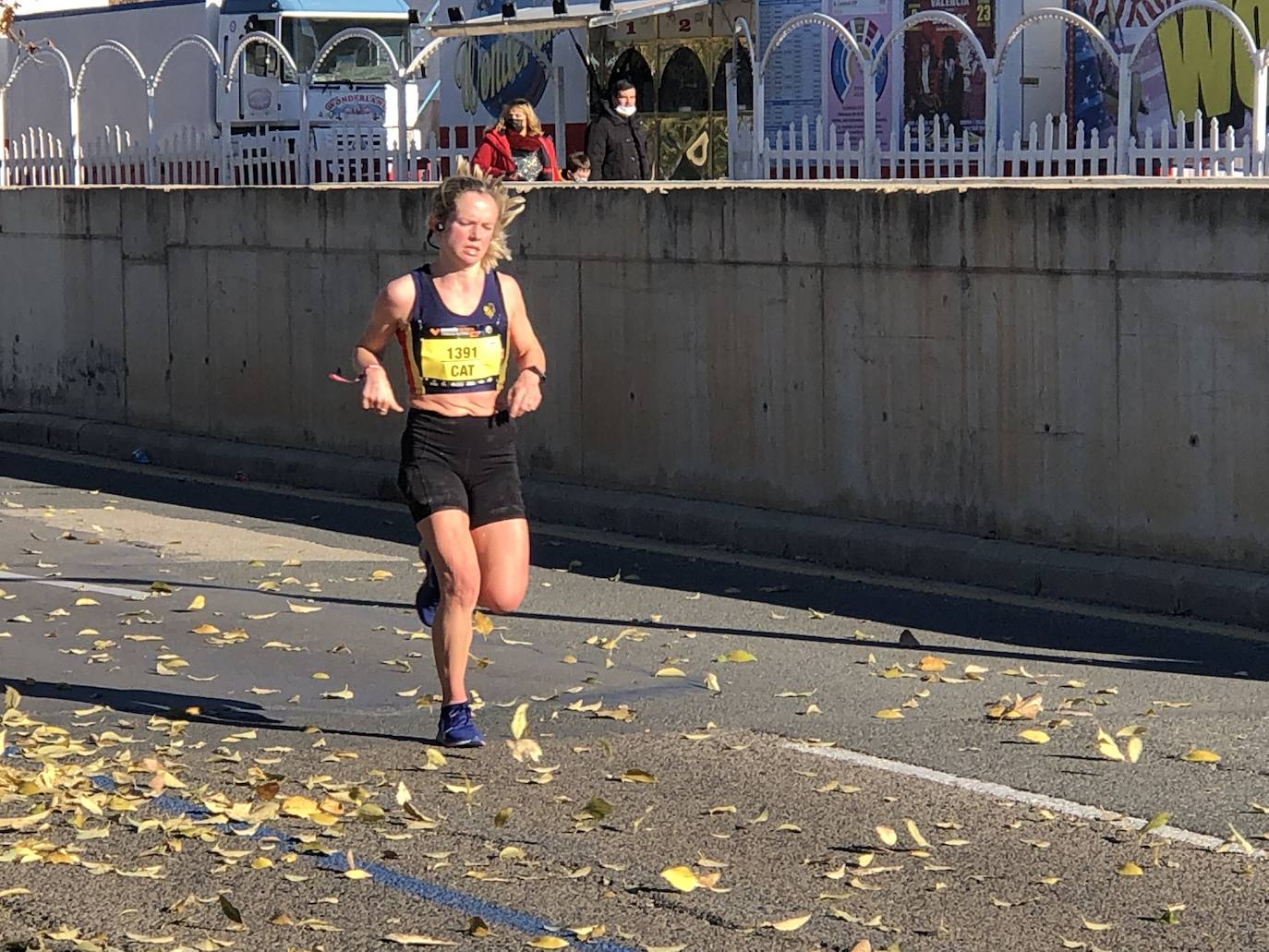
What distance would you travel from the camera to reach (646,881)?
600cm

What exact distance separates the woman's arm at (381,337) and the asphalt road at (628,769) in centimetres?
116

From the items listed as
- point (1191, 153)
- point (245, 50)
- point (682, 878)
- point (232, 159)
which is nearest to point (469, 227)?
point (682, 878)

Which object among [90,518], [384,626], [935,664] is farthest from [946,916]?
[90,518]

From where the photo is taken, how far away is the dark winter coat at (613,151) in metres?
17.0

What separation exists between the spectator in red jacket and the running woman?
811 cm

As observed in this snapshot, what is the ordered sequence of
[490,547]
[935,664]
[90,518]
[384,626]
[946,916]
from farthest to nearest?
[90,518]
[384,626]
[935,664]
[490,547]
[946,916]

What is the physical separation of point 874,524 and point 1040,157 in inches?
99.2

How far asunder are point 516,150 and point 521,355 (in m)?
8.31

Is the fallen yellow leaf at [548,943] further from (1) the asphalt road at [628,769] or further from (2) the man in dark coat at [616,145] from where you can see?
(2) the man in dark coat at [616,145]

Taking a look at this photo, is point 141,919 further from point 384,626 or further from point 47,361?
point 47,361

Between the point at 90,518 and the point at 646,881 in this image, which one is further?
the point at 90,518

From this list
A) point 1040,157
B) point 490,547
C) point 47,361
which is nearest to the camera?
point 490,547

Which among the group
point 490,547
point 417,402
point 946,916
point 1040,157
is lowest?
point 946,916

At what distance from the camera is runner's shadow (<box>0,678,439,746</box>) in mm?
7973
